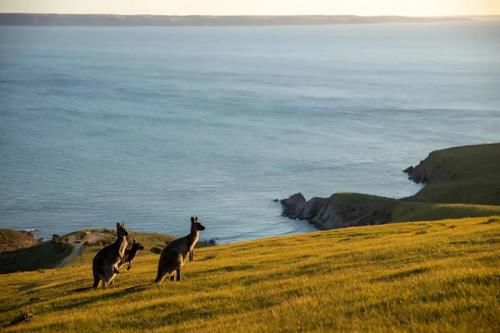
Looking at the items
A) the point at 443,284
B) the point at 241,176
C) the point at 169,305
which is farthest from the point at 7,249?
the point at 443,284

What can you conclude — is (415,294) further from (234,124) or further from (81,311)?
(234,124)

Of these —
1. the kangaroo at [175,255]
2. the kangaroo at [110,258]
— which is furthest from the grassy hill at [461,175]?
the kangaroo at [110,258]

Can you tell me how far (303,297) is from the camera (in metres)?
17.7

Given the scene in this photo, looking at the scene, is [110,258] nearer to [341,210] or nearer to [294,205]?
[341,210]

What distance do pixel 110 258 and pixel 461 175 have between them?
94.9 m

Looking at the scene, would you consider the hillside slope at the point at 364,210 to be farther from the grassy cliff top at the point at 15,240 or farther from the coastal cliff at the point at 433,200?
the grassy cliff top at the point at 15,240

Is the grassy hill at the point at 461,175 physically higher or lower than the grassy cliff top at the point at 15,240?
higher

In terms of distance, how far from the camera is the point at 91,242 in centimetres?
7081

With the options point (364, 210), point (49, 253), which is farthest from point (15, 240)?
point (364, 210)

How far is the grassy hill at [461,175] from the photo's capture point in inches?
3501

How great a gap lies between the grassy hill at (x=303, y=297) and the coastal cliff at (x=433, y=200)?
3718 cm

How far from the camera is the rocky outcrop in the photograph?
8806 centimetres

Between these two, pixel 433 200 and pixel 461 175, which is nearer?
pixel 433 200

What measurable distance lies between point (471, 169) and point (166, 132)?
297 feet
